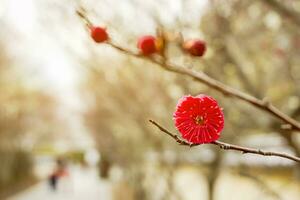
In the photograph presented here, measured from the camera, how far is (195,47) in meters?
1.65

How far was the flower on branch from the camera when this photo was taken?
1.17 meters

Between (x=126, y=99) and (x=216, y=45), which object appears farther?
(x=126, y=99)

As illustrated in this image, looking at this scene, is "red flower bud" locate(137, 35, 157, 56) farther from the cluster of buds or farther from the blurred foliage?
the blurred foliage

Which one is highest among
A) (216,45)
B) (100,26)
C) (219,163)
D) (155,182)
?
(155,182)

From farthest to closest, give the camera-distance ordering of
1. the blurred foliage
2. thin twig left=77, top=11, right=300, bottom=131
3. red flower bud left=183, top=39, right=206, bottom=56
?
the blurred foliage, red flower bud left=183, top=39, right=206, bottom=56, thin twig left=77, top=11, right=300, bottom=131

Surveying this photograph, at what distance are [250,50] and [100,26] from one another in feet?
18.5

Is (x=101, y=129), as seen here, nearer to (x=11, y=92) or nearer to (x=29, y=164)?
(x=11, y=92)

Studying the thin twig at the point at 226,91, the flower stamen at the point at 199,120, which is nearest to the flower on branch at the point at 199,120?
the flower stamen at the point at 199,120

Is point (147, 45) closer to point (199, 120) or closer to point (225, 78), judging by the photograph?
point (199, 120)

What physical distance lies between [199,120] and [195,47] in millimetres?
514

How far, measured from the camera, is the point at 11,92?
2406 centimetres

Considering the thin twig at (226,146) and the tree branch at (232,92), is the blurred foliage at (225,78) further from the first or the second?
the thin twig at (226,146)

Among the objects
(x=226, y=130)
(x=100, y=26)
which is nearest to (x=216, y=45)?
(x=226, y=130)

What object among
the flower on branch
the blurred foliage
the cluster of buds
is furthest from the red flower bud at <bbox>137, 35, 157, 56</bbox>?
the flower on branch
